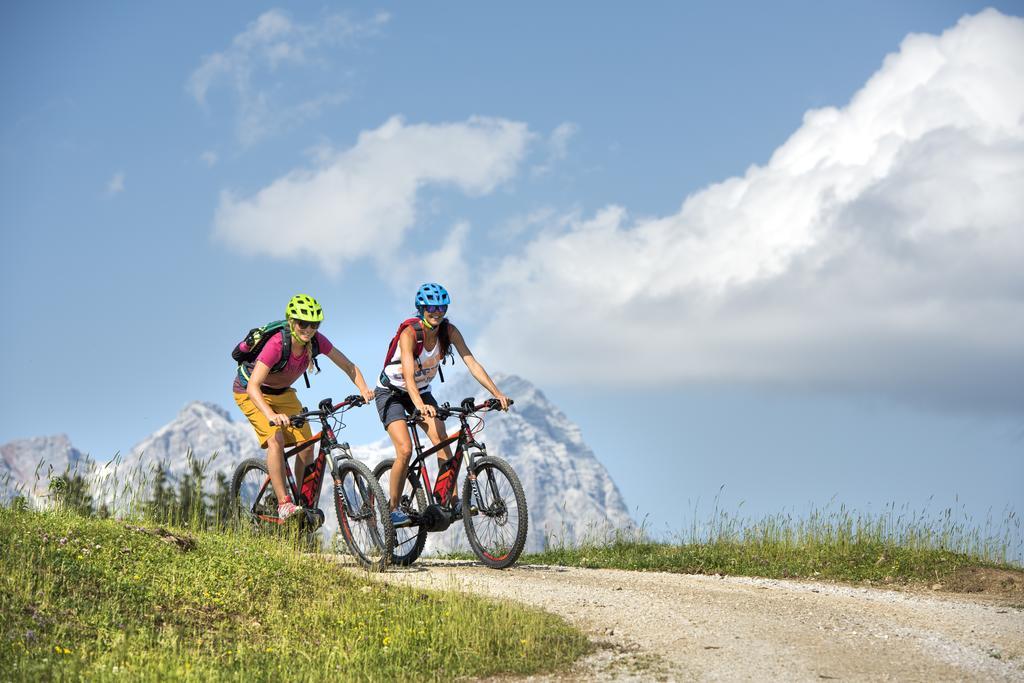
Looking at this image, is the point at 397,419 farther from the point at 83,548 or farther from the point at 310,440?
the point at 83,548

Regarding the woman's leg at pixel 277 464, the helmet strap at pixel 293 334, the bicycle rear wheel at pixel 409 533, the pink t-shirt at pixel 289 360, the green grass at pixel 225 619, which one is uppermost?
the helmet strap at pixel 293 334

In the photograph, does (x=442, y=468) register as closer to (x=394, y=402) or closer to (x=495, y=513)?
(x=495, y=513)

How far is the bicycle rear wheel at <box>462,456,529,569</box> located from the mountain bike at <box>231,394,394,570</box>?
41.1 inches

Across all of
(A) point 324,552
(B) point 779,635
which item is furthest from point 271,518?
(B) point 779,635


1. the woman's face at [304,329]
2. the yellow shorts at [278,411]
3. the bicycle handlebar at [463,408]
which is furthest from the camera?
the yellow shorts at [278,411]

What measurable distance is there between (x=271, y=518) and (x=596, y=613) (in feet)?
15.8

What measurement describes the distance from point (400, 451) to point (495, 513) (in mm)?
1336

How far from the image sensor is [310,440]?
13.5 meters

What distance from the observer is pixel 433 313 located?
12.8 metres

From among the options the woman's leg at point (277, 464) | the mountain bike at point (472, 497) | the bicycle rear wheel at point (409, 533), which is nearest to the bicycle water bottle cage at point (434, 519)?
the mountain bike at point (472, 497)

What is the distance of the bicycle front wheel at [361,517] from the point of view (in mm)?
12836

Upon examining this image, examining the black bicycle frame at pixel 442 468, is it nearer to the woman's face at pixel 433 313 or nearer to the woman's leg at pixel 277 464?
the woman's face at pixel 433 313

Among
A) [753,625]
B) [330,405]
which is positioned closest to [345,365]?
[330,405]

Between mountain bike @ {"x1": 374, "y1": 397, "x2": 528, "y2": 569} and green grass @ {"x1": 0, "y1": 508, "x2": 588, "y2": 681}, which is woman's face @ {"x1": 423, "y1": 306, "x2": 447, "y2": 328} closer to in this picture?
mountain bike @ {"x1": 374, "y1": 397, "x2": 528, "y2": 569}
